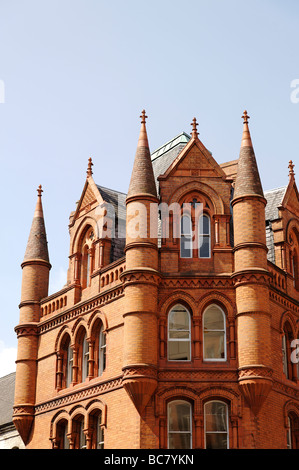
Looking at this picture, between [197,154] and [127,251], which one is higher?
[197,154]

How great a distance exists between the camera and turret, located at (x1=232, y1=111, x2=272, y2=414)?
29328mm

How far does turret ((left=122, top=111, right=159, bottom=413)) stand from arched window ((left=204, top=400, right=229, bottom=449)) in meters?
Answer: 2.11

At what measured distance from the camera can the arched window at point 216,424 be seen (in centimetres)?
2947

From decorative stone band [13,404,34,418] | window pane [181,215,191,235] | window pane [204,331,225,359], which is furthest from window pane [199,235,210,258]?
decorative stone band [13,404,34,418]

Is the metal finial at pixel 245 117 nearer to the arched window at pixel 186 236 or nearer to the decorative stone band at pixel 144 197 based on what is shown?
the arched window at pixel 186 236

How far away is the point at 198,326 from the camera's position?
101 ft

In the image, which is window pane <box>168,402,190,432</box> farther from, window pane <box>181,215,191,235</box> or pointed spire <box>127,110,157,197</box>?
pointed spire <box>127,110,157,197</box>

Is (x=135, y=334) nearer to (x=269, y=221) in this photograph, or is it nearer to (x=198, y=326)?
(x=198, y=326)

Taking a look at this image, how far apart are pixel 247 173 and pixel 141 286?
18.9ft

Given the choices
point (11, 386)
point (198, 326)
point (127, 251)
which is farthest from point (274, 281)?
point (11, 386)

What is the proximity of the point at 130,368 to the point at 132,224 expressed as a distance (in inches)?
206

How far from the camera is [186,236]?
32.1 metres

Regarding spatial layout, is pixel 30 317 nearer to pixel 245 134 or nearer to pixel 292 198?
pixel 245 134

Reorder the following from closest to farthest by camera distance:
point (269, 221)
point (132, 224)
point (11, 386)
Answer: point (132, 224) < point (269, 221) < point (11, 386)
